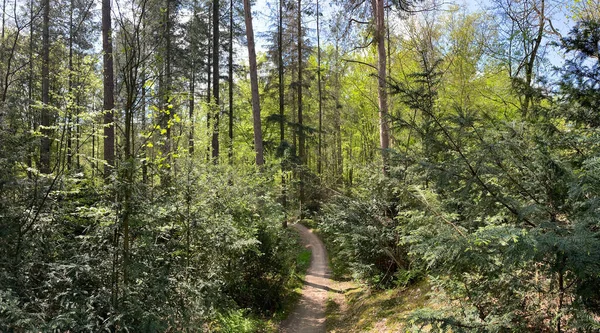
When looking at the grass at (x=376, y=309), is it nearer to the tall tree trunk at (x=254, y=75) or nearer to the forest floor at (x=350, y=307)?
the forest floor at (x=350, y=307)

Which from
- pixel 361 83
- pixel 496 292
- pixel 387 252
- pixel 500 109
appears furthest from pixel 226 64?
pixel 496 292

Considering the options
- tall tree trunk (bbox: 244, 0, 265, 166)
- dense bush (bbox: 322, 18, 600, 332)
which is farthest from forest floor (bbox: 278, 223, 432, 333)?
tall tree trunk (bbox: 244, 0, 265, 166)

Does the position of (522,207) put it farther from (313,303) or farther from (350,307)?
(313,303)

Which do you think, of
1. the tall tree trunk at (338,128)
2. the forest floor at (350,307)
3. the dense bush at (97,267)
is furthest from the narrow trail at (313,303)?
the tall tree trunk at (338,128)

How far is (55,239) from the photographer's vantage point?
3.60 m

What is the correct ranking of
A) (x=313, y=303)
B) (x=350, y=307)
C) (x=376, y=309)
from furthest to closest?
(x=313, y=303)
(x=350, y=307)
(x=376, y=309)

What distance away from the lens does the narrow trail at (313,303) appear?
7843 millimetres

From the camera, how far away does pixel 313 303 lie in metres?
9.37

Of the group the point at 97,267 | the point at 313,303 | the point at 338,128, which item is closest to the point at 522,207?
the point at 97,267

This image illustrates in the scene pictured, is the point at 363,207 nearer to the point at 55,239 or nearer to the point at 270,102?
the point at 55,239

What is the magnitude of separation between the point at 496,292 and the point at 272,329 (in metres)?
5.43

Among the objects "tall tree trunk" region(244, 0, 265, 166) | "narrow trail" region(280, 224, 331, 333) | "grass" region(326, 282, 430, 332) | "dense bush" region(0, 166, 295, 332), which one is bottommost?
"narrow trail" region(280, 224, 331, 333)

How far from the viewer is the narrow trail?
7843 mm

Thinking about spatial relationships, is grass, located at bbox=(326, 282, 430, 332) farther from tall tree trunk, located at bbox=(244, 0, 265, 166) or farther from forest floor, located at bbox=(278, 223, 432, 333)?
tall tree trunk, located at bbox=(244, 0, 265, 166)
